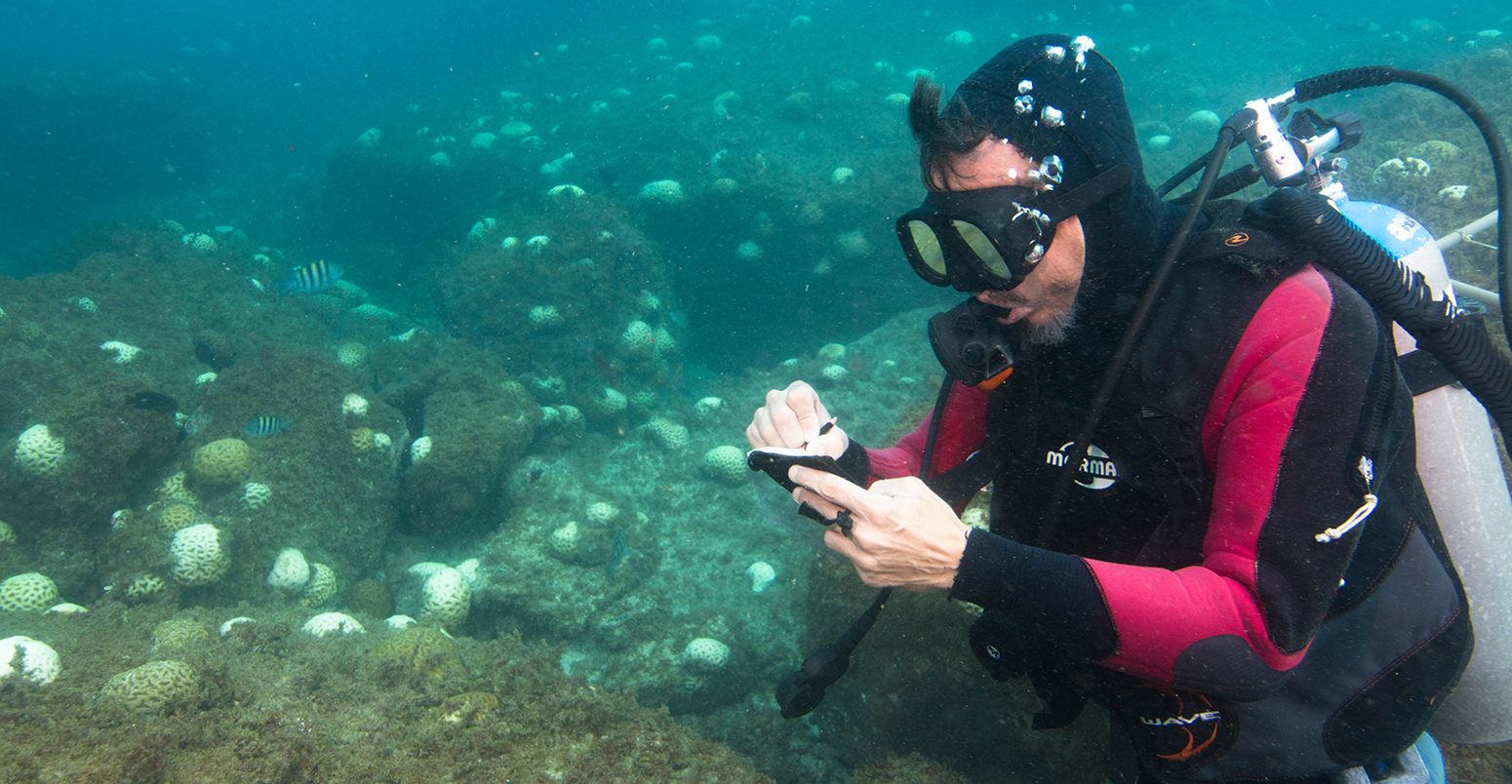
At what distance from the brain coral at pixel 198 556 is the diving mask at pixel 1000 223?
548 cm

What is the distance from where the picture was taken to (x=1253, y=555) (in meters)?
1.32

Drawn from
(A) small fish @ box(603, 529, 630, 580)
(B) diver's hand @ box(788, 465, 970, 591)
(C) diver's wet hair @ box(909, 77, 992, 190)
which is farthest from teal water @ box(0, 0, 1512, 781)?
(C) diver's wet hair @ box(909, 77, 992, 190)

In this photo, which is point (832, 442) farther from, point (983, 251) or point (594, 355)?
point (594, 355)

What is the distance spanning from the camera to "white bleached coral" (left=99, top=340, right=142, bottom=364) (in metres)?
6.97

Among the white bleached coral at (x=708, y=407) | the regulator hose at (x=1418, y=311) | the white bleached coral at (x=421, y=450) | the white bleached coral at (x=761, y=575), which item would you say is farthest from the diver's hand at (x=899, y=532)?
the white bleached coral at (x=708, y=407)

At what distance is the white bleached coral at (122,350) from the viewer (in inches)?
274

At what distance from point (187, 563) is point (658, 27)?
95.7ft

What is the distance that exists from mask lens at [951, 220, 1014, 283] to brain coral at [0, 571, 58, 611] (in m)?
5.97

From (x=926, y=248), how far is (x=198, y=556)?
217 inches

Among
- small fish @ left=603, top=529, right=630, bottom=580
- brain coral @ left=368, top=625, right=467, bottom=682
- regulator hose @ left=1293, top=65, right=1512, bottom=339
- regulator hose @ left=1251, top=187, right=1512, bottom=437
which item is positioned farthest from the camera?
small fish @ left=603, top=529, right=630, bottom=580

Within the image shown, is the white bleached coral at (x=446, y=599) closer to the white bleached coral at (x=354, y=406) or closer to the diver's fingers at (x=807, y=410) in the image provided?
the white bleached coral at (x=354, y=406)

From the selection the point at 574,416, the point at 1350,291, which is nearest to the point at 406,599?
the point at 574,416

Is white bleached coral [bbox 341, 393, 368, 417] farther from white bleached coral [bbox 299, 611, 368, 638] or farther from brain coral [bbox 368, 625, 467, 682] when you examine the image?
brain coral [bbox 368, 625, 467, 682]

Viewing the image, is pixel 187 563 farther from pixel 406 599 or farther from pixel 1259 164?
pixel 1259 164
